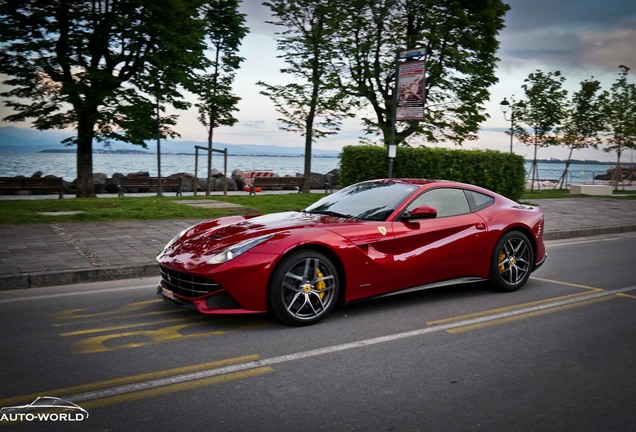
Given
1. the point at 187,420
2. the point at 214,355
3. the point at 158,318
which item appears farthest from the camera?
the point at 158,318

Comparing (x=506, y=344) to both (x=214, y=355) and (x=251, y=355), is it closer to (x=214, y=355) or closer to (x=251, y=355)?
(x=251, y=355)

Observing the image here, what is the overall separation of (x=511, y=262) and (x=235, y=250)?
3522 millimetres

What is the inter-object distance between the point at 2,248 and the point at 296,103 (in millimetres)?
18359

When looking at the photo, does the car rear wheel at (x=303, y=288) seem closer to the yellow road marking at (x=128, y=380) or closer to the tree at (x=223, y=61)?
the yellow road marking at (x=128, y=380)

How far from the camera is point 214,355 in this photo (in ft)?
14.2

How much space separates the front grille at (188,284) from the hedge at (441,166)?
11.0 metres

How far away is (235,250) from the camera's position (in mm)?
4926

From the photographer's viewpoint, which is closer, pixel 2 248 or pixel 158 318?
pixel 158 318

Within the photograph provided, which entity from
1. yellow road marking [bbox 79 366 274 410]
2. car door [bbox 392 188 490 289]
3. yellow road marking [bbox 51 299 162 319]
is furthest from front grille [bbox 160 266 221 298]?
car door [bbox 392 188 490 289]

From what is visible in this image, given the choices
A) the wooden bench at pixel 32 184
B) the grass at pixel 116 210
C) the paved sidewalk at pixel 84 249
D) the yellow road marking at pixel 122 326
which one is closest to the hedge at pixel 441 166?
the grass at pixel 116 210

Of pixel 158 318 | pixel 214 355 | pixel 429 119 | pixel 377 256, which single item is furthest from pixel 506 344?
pixel 429 119

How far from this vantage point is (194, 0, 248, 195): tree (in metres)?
25.5

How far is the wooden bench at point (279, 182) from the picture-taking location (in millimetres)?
29125

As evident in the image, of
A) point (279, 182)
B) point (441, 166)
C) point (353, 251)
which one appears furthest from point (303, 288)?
point (279, 182)
